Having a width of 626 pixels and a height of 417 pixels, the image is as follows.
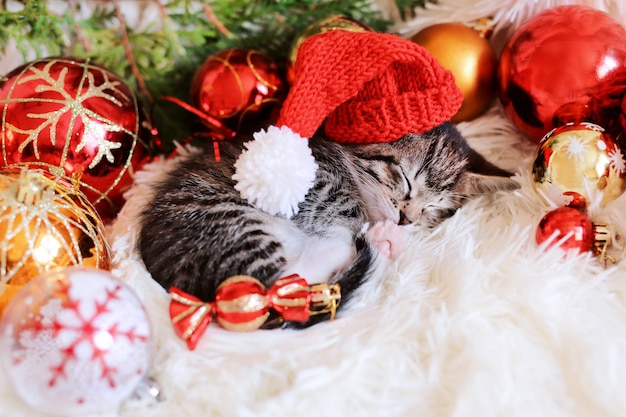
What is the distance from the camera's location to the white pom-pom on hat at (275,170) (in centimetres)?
85

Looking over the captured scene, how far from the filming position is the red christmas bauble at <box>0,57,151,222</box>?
94 centimetres

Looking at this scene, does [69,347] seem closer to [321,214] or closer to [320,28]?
[321,214]

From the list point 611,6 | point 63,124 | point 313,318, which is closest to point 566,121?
point 611,6

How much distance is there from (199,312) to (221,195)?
0.90 ft

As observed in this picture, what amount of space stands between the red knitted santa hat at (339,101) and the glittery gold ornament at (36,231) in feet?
0.86

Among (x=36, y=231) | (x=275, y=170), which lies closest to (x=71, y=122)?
(x=36, y=231)

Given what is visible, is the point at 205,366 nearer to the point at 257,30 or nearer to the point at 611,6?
the point at 257,30

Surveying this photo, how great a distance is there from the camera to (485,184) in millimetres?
1043

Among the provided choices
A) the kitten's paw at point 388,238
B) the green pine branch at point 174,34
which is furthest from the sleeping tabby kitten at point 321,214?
the green pine branch at point 174,34

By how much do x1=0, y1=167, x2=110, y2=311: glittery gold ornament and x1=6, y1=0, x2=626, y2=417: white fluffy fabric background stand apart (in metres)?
0.10

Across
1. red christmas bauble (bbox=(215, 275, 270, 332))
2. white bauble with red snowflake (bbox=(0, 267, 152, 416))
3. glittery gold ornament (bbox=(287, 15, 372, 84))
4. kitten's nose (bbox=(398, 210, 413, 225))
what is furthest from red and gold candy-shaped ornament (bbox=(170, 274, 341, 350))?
glittery gold ornament (bbox=(287, 15, 372, 84))

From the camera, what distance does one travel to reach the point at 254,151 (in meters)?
0.87

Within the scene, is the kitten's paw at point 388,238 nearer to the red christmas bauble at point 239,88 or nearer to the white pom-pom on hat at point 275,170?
the white pom-pom on hat at point 275,170

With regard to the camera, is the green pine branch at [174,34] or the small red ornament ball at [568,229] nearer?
the small red ornament ball at [568,229]
